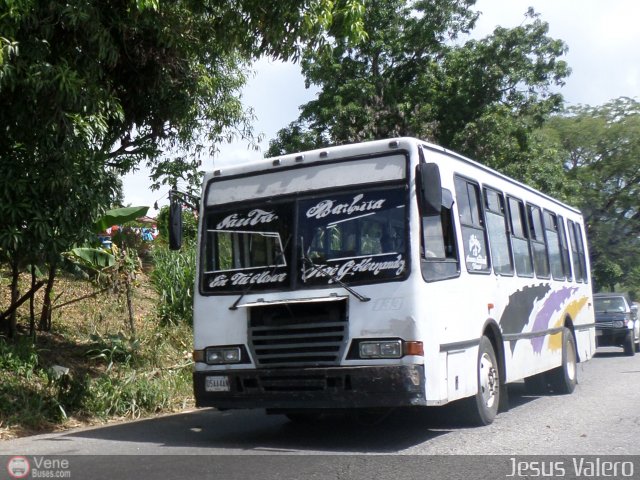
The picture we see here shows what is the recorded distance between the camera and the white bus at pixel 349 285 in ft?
25.7

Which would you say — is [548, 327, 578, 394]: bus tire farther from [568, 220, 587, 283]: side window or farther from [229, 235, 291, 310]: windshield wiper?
[229, 235, 291, 310]: windshield wiper

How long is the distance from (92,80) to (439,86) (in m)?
15.1

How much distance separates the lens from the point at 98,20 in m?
10.3

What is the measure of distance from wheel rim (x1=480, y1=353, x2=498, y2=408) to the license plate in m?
2.78

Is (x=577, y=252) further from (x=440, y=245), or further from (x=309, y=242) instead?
(x=309, y=242)

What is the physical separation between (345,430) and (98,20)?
5770 millimetres

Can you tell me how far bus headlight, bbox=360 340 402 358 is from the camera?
7740mm

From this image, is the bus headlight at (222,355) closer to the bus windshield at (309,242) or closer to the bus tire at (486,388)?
the bus windshield at (309,242)

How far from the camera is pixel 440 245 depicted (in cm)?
838

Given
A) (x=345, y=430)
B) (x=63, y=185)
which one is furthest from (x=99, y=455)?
(x=63, y=185)

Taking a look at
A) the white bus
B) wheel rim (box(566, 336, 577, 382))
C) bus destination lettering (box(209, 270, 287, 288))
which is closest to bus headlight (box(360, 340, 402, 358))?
the white bus

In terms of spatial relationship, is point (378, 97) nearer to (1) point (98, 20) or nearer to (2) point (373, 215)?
(1) point (98, 20)

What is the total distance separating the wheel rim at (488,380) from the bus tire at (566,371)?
3.53 metres

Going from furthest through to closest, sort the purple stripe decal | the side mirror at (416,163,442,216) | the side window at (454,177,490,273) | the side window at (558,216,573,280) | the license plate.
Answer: the side window at (558,216,573,280) → the purple stripe decal → the side window at (454,177,490,273) → the license plate → the side mirror at (416,163,442,216)
